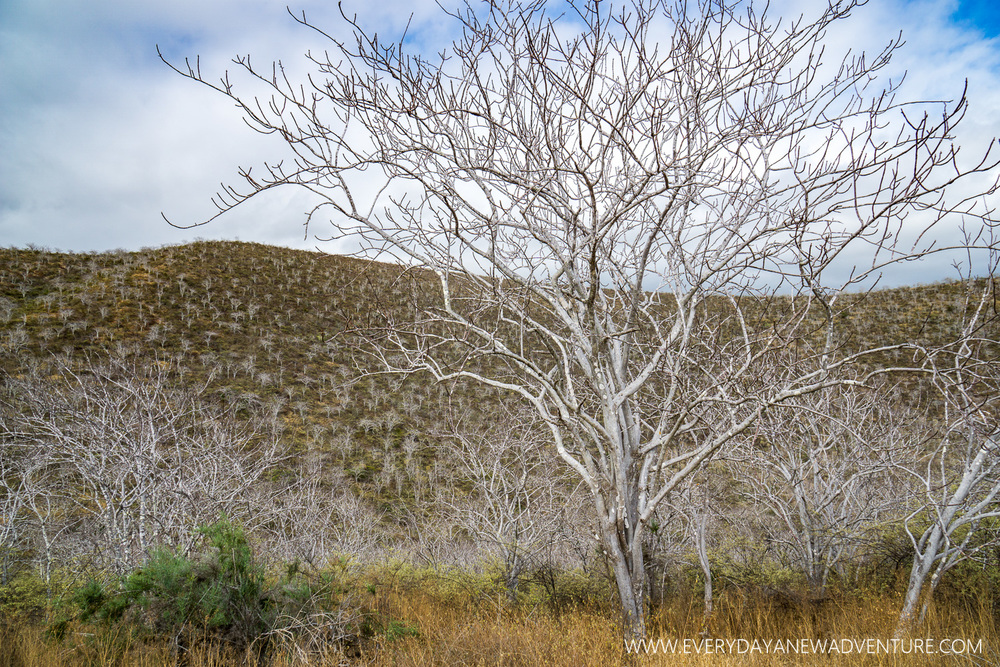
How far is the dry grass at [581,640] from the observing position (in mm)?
3896

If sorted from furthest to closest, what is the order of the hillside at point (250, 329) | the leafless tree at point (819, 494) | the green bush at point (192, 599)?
the hillside at point (250, 329) < the leafless tree at point (819, 494) < the green bush at point (192, 599)

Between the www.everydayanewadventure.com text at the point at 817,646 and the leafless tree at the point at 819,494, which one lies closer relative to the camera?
the www.everydayanewadventure.com text at the point at 817,646

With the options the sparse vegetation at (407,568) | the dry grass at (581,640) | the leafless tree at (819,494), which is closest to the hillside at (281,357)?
the sparse vegetation at (407,568)

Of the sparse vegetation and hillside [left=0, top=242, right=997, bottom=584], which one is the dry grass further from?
hillside [left=0, top=242, right=997, bottom=584]

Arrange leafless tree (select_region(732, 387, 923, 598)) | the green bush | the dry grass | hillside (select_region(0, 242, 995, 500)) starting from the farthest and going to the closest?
hillside (select_region(0, 242, 995, 500)), leafless tree (select_region(732, 387, 923, 598)), the green bush, the dry grass

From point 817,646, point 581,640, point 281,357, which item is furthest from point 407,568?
point 281,357

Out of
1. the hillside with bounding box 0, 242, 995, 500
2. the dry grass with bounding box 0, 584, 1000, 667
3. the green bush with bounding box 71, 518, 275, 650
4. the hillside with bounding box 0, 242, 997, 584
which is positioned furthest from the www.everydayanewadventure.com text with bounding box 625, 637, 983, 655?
the hillside with bounding box 0, 242, 995, 500

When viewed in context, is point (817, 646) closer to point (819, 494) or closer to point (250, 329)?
point (819, 494)

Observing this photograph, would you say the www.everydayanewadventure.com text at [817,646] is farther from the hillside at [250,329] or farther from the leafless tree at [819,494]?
the hillside at [250,329]

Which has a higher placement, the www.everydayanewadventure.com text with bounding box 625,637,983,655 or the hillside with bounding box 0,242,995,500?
the hillside with bounding box 0,242,995,500

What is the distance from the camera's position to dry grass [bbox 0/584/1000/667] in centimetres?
390

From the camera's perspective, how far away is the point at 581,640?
4.31 meters

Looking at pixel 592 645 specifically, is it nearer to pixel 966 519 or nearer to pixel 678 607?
pixel 678 607

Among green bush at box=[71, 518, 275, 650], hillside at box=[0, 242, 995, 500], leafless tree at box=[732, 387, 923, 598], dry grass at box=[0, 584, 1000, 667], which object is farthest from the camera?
hillside at box=[0, 242, 995, 500]
